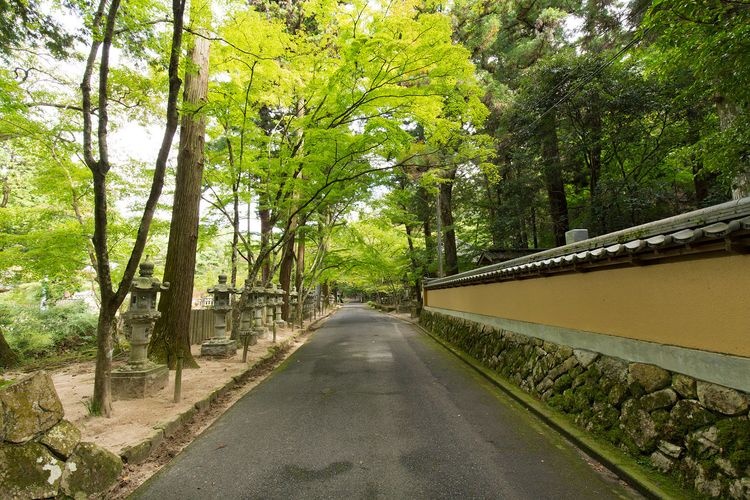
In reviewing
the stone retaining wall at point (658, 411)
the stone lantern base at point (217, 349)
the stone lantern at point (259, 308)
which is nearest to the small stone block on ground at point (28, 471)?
the stone retaining wall at point (658, 411)

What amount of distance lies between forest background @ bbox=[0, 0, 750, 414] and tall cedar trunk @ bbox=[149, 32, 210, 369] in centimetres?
4

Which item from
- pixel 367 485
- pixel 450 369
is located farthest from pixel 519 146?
pixel 367 485

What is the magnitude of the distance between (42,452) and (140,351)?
3.16m

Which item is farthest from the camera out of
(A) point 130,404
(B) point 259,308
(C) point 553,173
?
(B) point 259,308

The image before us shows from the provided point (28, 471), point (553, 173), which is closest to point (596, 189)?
point (553, 173)

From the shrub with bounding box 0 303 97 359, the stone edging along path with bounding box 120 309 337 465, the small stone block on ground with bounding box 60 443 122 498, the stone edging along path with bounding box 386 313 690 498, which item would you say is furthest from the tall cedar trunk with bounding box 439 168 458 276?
the small stone block on ground with bounding box 60 443 122 498

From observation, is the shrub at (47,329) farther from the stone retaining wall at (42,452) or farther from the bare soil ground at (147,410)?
the stone retaining wall at (42,452)

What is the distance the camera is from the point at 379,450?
4086 mm

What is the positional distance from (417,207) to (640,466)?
20165 millimetres

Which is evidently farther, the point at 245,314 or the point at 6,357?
the point at 245,314

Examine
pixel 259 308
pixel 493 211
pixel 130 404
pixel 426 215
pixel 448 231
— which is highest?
pixel 426 215

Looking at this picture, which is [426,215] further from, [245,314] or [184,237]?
[184,237]

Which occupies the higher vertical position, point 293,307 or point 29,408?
point 293,307

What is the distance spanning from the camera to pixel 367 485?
3344mm
